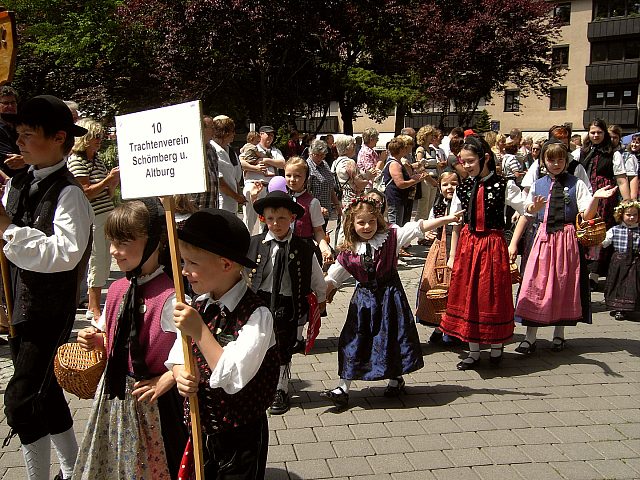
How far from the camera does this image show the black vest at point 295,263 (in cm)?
486

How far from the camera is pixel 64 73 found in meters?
22.6

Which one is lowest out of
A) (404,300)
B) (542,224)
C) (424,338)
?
(424,338)

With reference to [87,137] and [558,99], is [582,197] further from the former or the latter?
[558,99]

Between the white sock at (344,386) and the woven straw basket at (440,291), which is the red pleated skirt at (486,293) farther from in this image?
the white sock at (344,386)

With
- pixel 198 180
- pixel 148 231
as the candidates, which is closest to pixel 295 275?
pixel 148 231

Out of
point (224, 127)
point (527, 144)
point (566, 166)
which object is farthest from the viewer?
point (527, 144)

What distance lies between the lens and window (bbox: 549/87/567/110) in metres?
43.4

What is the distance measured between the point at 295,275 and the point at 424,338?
102 inches

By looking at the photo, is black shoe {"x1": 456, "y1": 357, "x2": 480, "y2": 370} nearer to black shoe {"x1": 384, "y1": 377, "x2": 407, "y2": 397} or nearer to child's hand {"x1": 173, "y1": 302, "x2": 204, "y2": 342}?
black shoe {"x1": 384, "y1": 377, "x2": 407, "y2": 397}

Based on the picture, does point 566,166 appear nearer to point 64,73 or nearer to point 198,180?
point 198,180

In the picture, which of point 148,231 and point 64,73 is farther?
point 64,73

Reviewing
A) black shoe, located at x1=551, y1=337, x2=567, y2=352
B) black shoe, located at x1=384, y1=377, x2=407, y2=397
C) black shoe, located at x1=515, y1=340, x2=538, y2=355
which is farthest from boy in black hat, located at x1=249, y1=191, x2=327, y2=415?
A: black shoe, located at x1=551, y1=337, x2=567, y2=352

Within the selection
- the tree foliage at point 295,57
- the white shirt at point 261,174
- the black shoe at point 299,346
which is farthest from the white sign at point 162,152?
the tree foliage at point 295,57

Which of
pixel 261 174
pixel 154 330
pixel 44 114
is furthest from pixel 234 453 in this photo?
pixel 261 174
